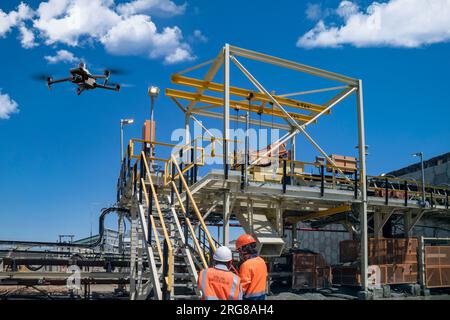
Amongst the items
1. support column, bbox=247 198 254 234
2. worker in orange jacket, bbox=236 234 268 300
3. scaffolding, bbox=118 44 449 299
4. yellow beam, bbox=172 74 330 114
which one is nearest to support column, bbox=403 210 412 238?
scaffolding, bbox=118 44 449 299

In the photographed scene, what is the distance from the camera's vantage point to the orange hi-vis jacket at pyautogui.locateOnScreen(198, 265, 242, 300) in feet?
19.9

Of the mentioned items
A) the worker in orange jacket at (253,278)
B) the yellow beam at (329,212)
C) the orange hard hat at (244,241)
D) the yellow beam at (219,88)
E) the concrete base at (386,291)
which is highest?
the yellow beam at (219,88)

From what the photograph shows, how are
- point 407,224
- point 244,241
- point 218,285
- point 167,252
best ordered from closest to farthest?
point 218,285
point 244,241
point 167,252
point 407,224

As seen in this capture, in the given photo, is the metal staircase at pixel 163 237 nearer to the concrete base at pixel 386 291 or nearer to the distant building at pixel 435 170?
the concrete base at pixel 386 291

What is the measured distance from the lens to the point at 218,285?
6070 mm

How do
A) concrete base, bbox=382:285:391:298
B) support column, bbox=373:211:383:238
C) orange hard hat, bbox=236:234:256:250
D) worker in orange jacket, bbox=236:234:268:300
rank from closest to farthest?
1. worker in orange jacket, bbox=236:234:268:300
2. orange hard hat, bbox=236:234:256:250
3. concrete base, bbox=382:285:391:298
4. support column, bbox=373:211:383:238

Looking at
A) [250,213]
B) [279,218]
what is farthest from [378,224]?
[250,213]

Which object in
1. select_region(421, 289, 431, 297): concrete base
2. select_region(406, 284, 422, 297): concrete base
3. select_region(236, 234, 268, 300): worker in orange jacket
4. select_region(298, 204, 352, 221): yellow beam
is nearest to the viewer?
select_region(236, 234, 268, 300): worker in orange jacket

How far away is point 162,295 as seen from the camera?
34.1ft

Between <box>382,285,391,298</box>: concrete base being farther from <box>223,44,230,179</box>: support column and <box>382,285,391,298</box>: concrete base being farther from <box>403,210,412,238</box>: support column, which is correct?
<box>223,44,230,179</box>: support column

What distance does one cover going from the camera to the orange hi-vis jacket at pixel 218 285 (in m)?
6.05

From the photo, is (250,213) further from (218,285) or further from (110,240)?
(110,240)

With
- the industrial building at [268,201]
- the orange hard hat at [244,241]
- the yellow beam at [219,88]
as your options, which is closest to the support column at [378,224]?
the industrial building at [268,201]

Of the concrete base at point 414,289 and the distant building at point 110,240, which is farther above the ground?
the distant building at point 110,240
